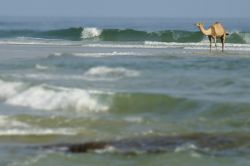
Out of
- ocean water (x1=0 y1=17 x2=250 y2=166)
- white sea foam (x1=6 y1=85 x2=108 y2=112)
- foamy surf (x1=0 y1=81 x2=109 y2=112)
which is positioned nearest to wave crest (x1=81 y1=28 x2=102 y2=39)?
ocean water (x1=0 y1=17 x2=250 y2=166)

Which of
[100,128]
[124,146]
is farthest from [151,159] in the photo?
[100,128]

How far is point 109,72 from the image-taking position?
835 inches

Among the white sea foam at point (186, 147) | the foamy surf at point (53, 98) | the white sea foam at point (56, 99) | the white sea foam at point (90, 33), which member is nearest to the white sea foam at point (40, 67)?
the foamy surf at point (53, 98)

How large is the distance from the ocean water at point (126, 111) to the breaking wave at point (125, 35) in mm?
21151

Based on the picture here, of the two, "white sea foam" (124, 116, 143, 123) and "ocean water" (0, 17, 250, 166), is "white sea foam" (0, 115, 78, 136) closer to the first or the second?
"ocean water" (0, 17, 250, 166)

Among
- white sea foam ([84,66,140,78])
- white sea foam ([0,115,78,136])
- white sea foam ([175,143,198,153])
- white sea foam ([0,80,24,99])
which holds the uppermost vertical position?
white sea foam ([175,143,198,153])

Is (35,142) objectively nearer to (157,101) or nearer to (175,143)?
(175,143)

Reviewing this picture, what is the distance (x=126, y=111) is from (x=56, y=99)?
6.45 feet

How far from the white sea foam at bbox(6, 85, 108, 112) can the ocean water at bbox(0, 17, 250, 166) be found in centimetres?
2

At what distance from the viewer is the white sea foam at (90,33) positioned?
54.4 metres

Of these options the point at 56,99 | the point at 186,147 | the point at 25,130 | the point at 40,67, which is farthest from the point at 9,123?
Result: the point at 40,67

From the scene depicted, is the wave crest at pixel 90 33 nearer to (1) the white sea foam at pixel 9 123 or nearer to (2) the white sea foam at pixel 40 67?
(2) the white sea foam at pixel 40 67

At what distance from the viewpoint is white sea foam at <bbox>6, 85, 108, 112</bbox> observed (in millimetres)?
15469

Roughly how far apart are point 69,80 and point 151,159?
31.4 ft
